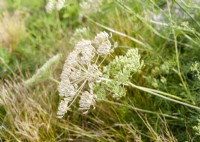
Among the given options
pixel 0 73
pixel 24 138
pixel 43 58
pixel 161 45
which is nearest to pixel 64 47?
pixel 43 58

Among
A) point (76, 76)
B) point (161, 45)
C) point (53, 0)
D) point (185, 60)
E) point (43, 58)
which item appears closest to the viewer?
point (76, 76)

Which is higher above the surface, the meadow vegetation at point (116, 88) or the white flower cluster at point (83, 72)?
the white flower cluster at point (83, 72)

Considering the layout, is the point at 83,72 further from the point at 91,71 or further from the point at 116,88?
the point at 116,88

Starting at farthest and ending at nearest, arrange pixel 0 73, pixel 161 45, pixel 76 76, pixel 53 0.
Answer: pixel 0 73
pixel 161 45
pixel 53 0
pixel 76 76

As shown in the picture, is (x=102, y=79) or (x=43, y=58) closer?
(x=102, y=79)

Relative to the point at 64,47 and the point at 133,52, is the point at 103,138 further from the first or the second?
the point at 64,47

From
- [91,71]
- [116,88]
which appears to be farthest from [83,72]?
[116,88]

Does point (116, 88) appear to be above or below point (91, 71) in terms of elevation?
below

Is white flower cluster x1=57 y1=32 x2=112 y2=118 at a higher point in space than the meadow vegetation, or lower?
higher
